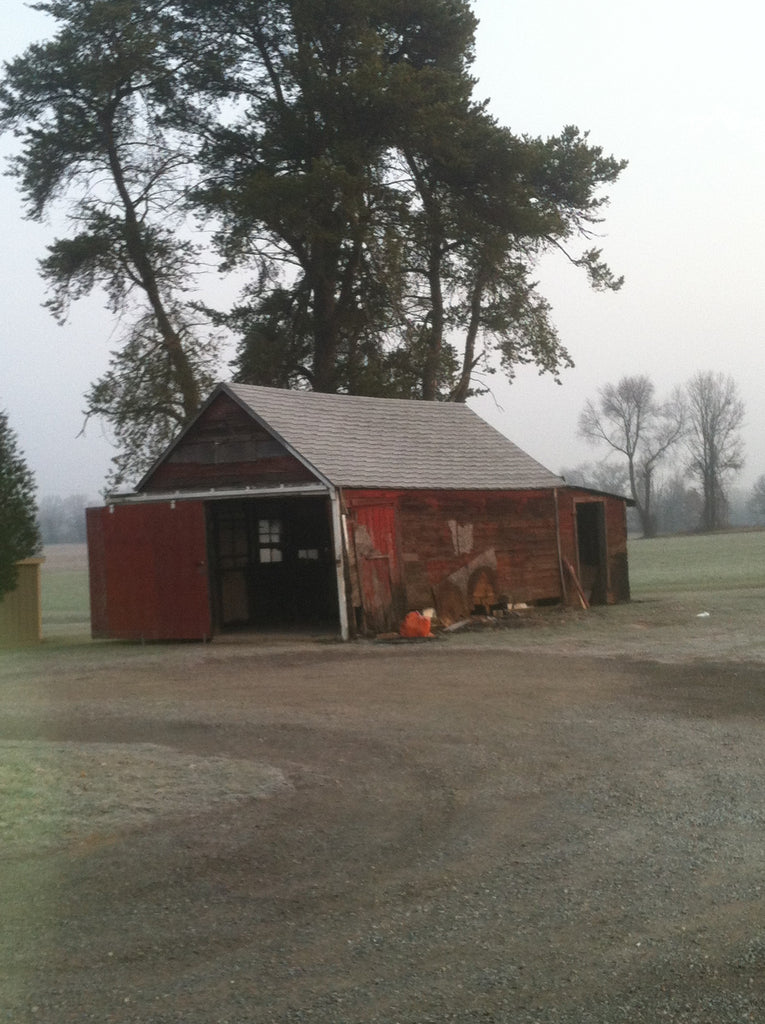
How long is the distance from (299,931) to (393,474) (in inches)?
616

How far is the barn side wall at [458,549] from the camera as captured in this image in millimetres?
19031

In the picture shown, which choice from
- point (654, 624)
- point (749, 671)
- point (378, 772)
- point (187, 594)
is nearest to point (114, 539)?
point (187, 594)

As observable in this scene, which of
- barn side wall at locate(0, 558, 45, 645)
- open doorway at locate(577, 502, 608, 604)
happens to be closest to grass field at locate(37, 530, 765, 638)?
open doorway at locate(577, 502, 608, 604)

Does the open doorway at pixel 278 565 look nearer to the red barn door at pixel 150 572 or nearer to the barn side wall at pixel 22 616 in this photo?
the red barn door at pixel 150 572

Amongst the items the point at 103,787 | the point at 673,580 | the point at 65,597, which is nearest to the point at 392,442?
the point at 103,787

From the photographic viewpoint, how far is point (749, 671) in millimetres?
13344

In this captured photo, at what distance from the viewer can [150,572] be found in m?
19.5

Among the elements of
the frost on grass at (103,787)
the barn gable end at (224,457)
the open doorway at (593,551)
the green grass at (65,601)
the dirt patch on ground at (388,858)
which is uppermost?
the barn gable end at (224,457)

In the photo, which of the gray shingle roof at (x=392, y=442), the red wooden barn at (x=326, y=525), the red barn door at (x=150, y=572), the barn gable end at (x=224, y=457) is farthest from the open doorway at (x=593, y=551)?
the red barn door at (x=150, y=572)

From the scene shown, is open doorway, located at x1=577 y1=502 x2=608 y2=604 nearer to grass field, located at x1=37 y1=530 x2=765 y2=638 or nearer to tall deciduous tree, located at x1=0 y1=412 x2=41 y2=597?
grass field, located at x1=37 y1=530 x2=765 y2=638

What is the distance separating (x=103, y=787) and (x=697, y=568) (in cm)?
3857

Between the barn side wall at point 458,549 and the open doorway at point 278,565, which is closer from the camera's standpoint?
the barn side wall at point 458,549

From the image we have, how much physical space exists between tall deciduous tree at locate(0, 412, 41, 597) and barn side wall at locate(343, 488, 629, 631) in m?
7.10

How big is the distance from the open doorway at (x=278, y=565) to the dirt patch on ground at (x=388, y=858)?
9822 mm
